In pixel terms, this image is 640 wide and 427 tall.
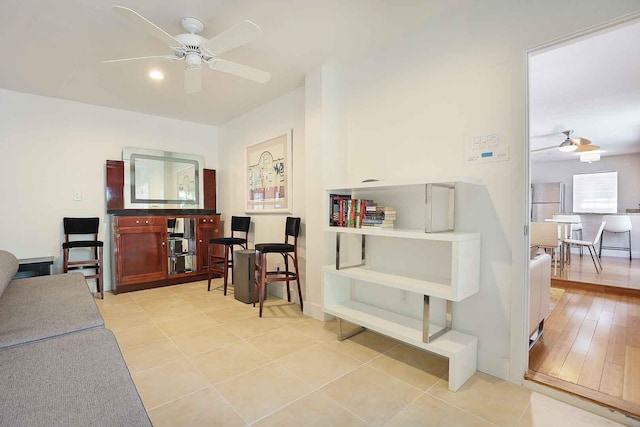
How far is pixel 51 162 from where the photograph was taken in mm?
3613

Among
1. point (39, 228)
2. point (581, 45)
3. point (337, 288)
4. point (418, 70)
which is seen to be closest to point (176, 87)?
point (39, 228)

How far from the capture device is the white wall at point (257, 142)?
11.1ft

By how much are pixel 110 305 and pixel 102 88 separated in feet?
7.74

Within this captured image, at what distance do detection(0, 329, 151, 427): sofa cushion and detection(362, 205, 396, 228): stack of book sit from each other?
1.74 metres

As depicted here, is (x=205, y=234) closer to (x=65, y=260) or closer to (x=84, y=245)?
(x=84, y=245)

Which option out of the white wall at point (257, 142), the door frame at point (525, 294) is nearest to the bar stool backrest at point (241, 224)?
the white wall at point (257, 142)

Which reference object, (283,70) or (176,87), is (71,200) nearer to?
(176,87)

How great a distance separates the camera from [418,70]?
2.33m

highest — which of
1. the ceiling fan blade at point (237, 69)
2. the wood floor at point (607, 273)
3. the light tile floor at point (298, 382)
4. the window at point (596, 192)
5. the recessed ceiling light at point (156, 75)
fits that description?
the recessed ceiling light at point (156, 75)

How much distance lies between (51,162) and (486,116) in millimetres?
4573

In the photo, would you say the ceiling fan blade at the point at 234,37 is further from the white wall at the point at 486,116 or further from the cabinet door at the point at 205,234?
the cabinet door at the point at 205,234

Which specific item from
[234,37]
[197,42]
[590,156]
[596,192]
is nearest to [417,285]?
[234,37]

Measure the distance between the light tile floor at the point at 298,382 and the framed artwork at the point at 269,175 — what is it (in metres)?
1.41

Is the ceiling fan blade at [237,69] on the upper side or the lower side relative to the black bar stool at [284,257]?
upper
